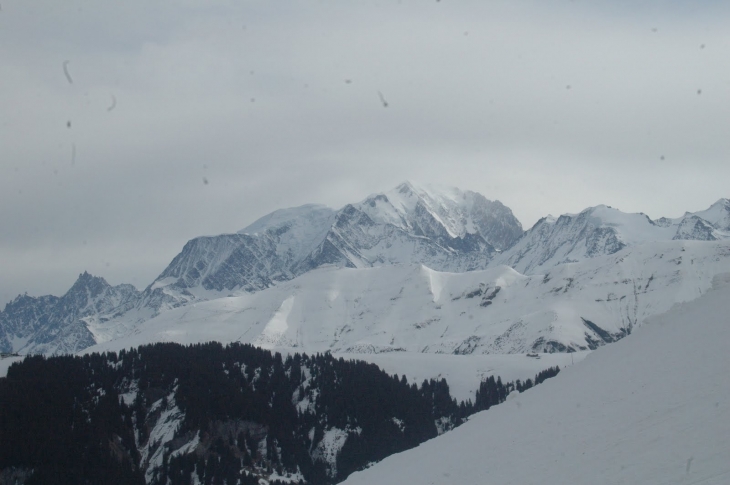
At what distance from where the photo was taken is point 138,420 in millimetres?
154625

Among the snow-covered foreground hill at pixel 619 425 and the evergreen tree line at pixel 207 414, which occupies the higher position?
the snow-covered foreground hill at pixel 619 425

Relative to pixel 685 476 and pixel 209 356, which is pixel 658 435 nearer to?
pixel 685 476

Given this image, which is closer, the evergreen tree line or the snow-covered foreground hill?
the snow-covered foreground hill

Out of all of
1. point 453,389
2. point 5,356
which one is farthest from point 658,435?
point 5,356

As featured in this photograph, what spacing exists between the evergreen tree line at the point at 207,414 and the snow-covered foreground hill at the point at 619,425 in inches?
3948

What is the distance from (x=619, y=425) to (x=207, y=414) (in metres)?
134

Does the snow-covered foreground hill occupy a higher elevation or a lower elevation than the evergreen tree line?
higher

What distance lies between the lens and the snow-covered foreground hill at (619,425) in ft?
82.3

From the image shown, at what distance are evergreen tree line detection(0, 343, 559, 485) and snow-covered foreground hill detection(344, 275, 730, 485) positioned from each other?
100 m

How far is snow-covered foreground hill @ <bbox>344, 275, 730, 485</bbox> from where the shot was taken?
82.3 ft

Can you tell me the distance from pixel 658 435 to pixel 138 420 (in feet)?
470

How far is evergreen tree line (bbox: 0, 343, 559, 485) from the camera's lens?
443 feet

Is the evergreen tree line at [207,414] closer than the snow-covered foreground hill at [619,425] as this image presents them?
No

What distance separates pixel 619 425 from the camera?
30734mm
